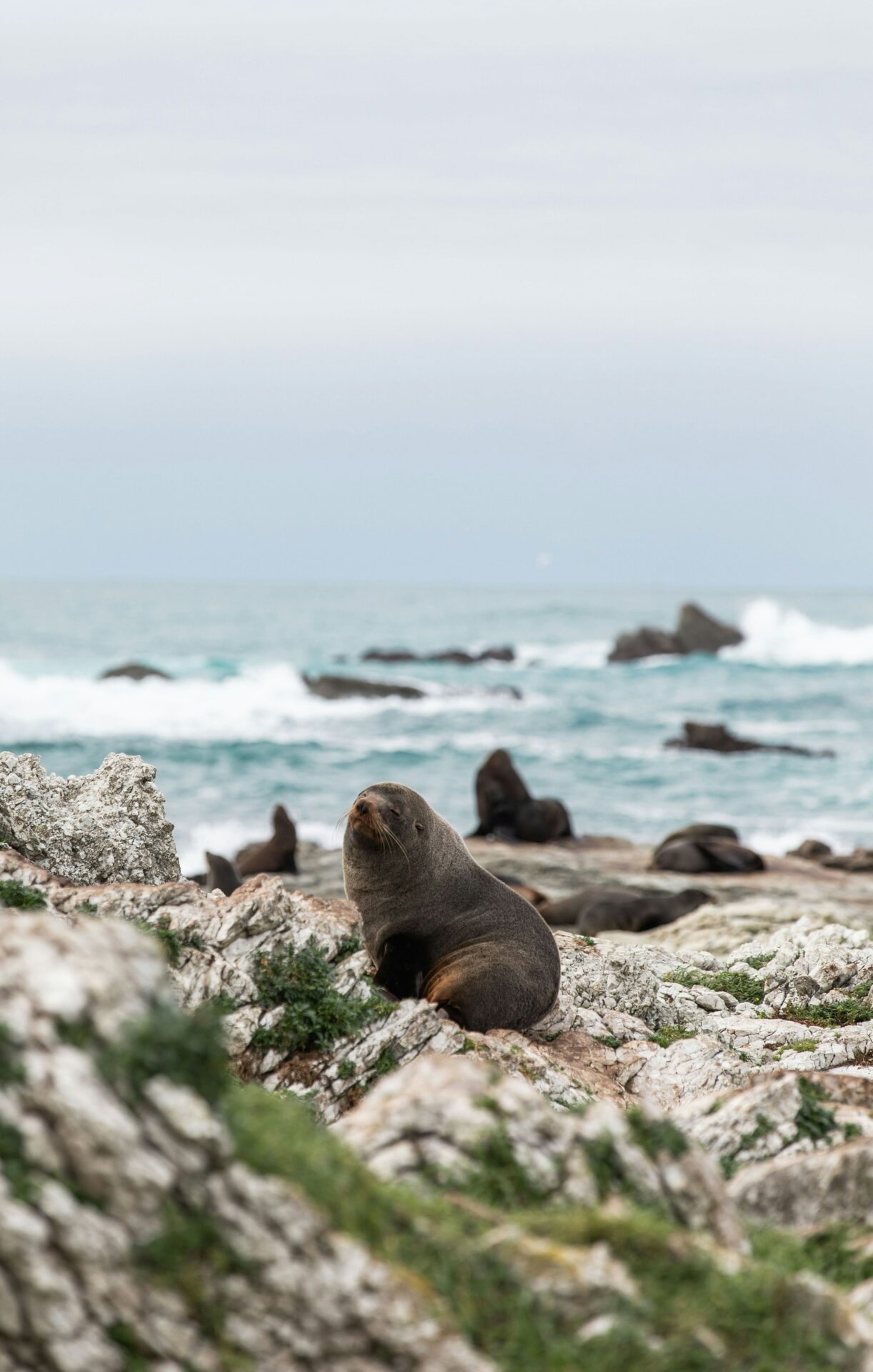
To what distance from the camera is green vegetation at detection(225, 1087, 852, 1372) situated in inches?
105

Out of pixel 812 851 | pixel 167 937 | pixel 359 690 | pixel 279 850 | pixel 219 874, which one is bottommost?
pixel 812 851

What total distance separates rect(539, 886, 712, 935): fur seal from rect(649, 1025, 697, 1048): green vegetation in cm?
545

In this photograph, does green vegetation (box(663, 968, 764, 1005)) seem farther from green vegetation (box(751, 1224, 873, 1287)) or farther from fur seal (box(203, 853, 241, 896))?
fur seal (box(203, 853, 241, 896))

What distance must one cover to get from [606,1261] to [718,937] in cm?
885

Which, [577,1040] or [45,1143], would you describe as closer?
[45,1143]

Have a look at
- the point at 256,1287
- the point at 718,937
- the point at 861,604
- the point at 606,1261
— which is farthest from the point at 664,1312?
the point at 861,604

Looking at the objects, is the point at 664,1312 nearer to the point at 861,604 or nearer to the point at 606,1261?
the point at 606,1261

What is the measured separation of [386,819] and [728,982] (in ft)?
8.80

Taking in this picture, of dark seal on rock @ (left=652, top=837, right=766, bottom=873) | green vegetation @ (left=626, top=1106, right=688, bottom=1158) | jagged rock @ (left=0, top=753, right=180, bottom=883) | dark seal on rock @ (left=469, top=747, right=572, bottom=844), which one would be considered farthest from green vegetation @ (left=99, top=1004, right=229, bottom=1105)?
dark seal on rock @ (left=469, top=747, right=572, bottom=844)

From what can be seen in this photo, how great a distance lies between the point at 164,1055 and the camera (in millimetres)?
2650

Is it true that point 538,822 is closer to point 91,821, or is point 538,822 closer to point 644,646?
point 91,821

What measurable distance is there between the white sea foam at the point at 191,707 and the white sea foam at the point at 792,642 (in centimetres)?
2473

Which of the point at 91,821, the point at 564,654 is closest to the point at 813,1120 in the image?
the point at 91,821

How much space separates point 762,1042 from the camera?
7.02 meters
